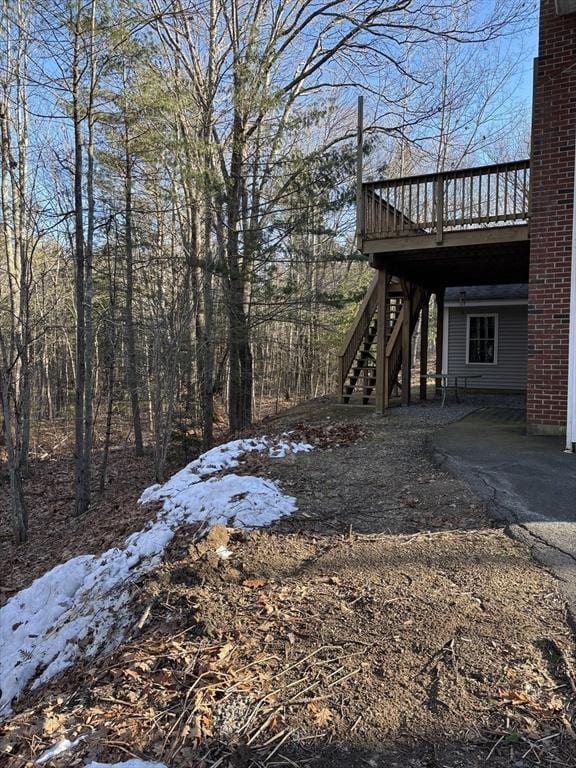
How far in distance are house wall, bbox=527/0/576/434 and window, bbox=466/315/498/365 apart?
812 centimetres

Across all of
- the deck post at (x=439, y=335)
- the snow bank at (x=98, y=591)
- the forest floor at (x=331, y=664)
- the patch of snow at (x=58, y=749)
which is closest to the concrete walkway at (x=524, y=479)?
the forest floor at (x=331, y=664)

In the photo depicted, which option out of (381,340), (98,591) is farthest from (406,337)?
(98,591)

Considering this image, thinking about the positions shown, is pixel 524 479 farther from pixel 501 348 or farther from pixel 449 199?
pixel 501 348

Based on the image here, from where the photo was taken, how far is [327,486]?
18.8 ft

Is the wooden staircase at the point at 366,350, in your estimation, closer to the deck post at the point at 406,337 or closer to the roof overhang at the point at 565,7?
the deck post at the point at 406,337

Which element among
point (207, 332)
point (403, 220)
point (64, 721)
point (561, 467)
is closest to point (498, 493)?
point (561, 467)

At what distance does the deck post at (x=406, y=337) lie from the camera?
1160 cm

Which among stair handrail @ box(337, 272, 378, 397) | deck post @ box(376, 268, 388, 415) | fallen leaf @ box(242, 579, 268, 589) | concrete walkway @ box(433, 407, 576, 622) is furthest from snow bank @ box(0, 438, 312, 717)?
stair handrail @ box(337, 272, 378, 397)

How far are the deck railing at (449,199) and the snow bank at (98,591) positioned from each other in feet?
19.0

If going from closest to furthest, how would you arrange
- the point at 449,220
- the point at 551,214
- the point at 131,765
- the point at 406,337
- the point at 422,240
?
Result: the point at 131,765 < the point at 551,214 < the point at 449,220 < the point at 422,240 < the point at 406,337

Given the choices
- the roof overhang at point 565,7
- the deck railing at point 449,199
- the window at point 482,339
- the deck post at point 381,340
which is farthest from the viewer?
the window at point 482,339

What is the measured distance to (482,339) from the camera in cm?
1617

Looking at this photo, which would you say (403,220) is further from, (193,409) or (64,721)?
(64,721)

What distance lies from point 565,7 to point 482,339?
32.6 ft
